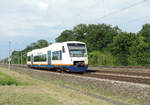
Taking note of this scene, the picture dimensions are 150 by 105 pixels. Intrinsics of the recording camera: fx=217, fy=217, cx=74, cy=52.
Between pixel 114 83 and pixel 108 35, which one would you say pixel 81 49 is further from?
pixel 108 35

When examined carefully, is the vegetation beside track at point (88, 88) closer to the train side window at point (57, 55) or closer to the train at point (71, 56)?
the train at point (71, 56)

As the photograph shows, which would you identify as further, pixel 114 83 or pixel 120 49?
pixel 120 49

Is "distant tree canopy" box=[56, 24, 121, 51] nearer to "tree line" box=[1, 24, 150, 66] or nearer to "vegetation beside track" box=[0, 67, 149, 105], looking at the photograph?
"tree line" box=[1, 24, 150, 66]


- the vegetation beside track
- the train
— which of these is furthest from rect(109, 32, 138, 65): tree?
the vegetation beside track

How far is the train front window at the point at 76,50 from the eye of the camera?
67.2 ft

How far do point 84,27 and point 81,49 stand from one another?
2591 inches

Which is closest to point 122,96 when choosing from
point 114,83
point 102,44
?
point 114,83

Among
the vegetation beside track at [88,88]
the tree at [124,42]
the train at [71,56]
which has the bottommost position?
the vegetation beside track at [88,88]

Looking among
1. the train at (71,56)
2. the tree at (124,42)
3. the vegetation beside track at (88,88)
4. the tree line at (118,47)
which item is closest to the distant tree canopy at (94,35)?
the tree line at (118,47)

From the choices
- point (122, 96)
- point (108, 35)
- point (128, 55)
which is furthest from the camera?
point (108, 35)

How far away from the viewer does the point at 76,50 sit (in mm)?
20844

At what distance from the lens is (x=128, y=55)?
32750 millimetres

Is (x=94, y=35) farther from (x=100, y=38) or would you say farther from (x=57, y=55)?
(x=57, y=55)

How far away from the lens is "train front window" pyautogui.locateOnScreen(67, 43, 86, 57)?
20.5m
